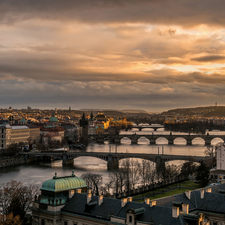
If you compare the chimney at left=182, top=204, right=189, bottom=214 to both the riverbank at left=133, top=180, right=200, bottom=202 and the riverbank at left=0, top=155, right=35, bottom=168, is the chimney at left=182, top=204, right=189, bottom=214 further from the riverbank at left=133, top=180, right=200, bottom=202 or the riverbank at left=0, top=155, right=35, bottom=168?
the riverbank at left=0, top=155, right=35, bottom=168

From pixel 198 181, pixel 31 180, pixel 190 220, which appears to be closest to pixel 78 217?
pixel 190 220

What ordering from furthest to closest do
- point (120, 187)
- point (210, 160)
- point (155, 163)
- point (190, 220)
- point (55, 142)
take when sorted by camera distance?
point (55, 142), point (155, 163), point (210, 160), point (120, 187), point (190, 220)

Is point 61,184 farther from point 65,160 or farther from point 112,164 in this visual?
point 65,160

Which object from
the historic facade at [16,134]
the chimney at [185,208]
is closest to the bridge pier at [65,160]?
the historic facade at [16,134]

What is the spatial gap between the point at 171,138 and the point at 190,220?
95648 millimetres

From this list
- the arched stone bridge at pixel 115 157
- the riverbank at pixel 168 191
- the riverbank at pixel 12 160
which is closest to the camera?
the riverbank at pixel 168 191

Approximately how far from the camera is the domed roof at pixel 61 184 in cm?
2547

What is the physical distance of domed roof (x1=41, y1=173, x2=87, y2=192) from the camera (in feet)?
83.6

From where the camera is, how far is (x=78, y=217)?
24125 millimetres

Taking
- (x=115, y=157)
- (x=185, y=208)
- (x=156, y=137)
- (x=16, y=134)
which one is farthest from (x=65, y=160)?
(x=185, y=208)

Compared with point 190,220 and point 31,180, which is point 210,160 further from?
point 190,220

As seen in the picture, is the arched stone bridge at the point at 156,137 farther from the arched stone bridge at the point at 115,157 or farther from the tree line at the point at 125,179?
the tree line at the point at 125,179

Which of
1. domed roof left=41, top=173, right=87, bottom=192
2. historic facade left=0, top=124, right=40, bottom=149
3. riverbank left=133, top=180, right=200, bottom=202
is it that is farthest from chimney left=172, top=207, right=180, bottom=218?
historic facade left=0, top=124, right=40, bottom=149

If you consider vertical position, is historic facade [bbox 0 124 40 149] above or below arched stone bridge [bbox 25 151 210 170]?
above
